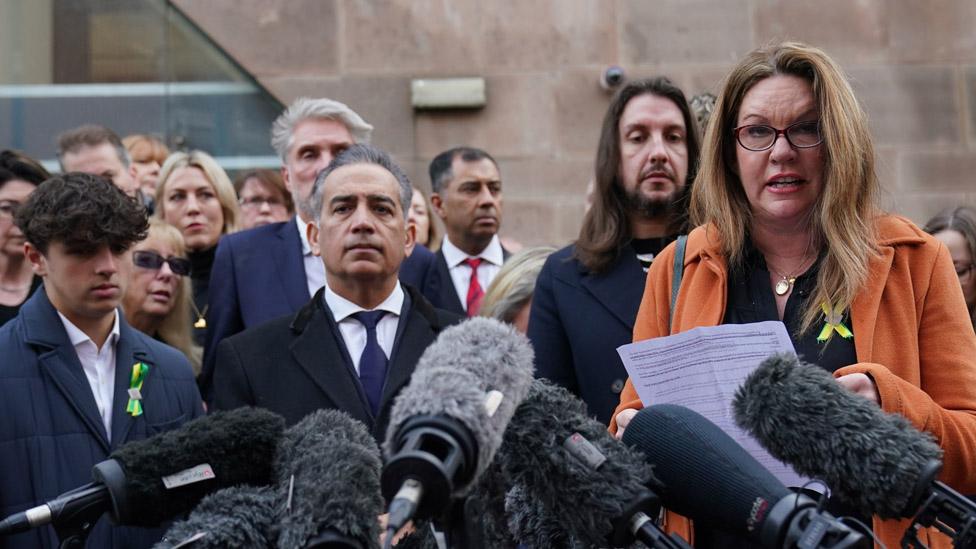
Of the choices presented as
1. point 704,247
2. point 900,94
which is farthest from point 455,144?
point 704,247

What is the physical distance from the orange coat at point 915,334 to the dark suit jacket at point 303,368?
1.23 meters

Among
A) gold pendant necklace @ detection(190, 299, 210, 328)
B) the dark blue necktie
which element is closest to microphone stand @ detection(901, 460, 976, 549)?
the dark blue necktie

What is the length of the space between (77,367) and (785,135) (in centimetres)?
243

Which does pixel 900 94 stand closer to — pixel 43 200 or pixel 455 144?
pixel 455 144

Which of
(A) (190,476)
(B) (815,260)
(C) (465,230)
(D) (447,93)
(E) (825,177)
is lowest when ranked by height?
(A) (190,476)

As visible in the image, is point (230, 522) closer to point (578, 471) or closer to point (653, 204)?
point (578, 471)

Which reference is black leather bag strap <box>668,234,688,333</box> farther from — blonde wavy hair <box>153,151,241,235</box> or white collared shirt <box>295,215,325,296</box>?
blonde wavy hair <box>153,151,241,235</box>

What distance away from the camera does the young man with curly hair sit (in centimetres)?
412

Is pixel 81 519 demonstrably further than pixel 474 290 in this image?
No

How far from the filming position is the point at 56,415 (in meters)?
4.23

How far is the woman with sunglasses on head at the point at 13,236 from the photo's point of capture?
17.9 ft

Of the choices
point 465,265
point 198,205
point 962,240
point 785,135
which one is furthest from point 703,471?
point 198,205

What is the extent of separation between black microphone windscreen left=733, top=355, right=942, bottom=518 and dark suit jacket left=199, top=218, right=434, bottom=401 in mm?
3099

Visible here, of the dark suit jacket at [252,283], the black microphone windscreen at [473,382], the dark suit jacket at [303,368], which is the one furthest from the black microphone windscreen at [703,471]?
the dark suit jacket at [252,283]
